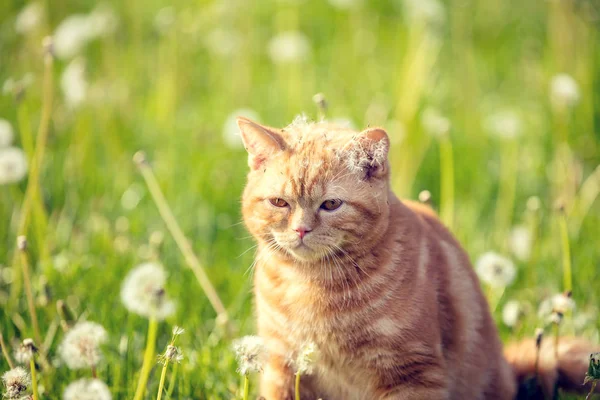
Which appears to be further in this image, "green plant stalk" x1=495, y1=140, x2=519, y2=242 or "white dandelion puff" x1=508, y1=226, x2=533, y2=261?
"green plant stalk" x1=495, y1=140, x2=519, y2=242

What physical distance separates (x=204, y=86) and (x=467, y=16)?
7.22ft

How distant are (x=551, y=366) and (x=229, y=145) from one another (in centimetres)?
226

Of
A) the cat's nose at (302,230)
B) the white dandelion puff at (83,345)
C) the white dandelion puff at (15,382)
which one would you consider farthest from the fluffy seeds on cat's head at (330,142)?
the white dandelion puff at (15,382)

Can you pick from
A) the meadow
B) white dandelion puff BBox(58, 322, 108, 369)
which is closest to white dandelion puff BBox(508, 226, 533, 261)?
the meadow

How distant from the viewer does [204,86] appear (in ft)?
15.7

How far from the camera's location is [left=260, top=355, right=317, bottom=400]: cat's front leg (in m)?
2.10

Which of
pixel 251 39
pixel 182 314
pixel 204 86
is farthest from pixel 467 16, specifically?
pixel 182 314

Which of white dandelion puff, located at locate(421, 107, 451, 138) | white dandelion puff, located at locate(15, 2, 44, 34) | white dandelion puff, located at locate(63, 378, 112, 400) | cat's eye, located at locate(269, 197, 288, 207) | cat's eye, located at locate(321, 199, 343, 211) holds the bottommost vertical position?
white dandelion puff, located at locate(63, 378, 112, 400)

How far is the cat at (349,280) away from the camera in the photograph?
6.59ft

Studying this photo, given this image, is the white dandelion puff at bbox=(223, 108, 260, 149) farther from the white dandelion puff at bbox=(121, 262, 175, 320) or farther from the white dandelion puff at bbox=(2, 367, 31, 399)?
the white dandelion puff at bbox=(2, 367, 31, 399)

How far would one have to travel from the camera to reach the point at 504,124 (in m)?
3.63

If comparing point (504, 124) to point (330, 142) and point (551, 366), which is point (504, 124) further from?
point (330, 142)

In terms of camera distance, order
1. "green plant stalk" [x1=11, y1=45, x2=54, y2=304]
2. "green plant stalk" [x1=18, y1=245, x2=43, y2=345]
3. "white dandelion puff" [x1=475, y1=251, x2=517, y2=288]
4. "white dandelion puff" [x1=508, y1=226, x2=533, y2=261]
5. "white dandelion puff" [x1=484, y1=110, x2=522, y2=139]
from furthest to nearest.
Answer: "white dandelion puff" [x1=484, y1=110, x2=522, y2=139]
"white dandelion puff" [x1=508, y1=226, x2=533, y2=261]
"green plant stalk" [x1=11, y1=45, x2=54, y2=304]
"white dandelion puff" [x1=475, y1=251, x2=517, y2=288]
"green plant stalk" [x1=18, y1=245, x2=43, y2=345]

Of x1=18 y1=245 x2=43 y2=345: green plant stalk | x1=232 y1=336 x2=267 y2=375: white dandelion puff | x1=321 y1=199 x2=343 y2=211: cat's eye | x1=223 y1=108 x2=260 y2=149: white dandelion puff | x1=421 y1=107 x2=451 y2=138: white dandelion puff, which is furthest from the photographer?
x1=223 y1=108 x2=260 y2=149: white dandelion puff
